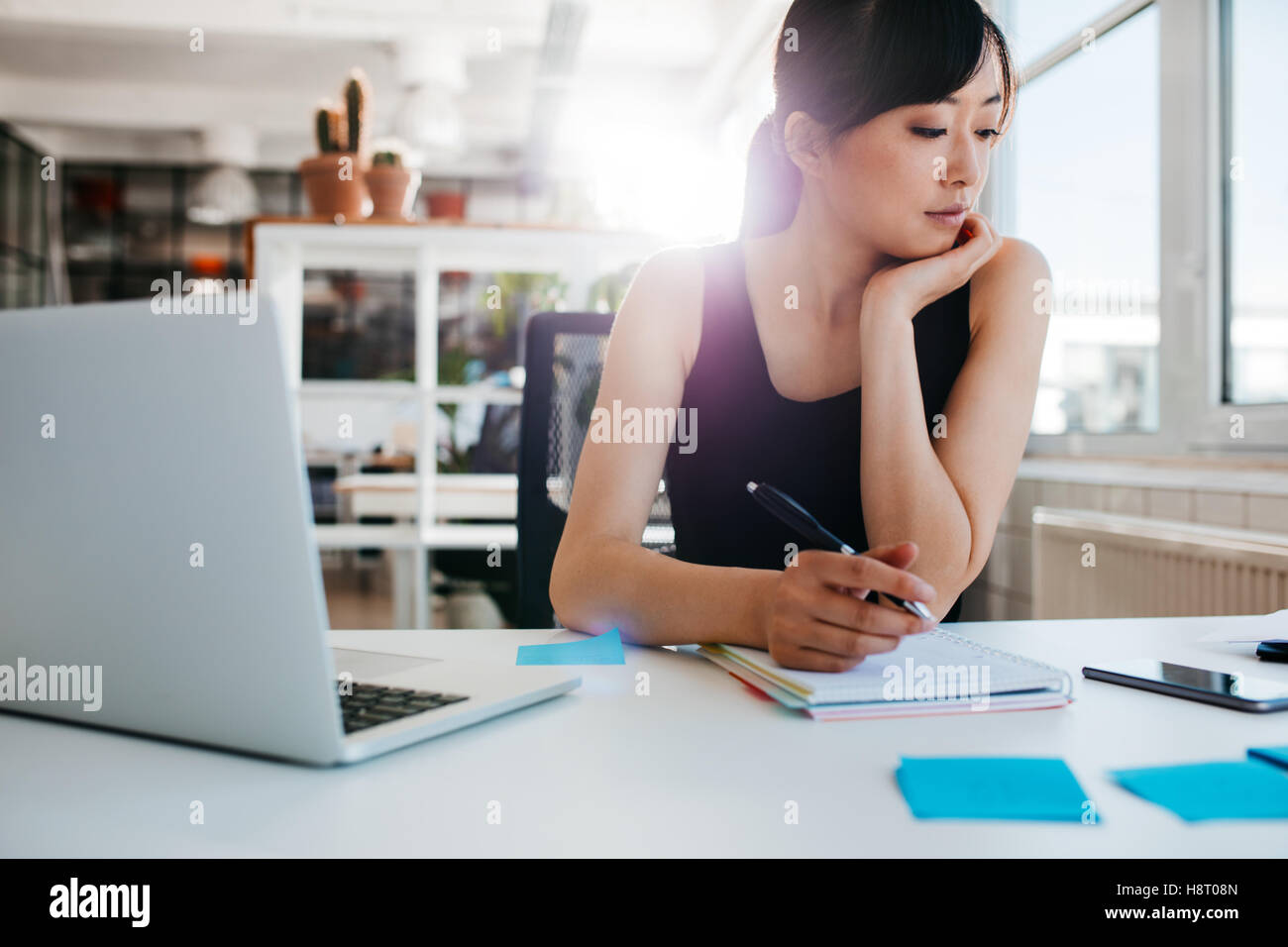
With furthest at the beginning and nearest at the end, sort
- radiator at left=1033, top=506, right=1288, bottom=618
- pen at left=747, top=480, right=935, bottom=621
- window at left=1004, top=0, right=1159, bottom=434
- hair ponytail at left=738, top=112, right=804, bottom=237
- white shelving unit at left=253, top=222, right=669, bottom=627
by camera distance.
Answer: white shelving unit at left=253, top=222, right=669, bottom=627 → window at left=1004, top=0, right=1159, bottom=434 → radiator at left=1033, top=506, right=1288, bottom=618 → hair ponytail at left=738, top=112, right=804, bottom=237 → pen at left=747, top=480, right=935, bottom=621

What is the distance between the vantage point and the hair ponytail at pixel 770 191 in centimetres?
136

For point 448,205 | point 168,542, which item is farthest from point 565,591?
point 448,205

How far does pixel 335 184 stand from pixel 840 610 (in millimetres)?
2499

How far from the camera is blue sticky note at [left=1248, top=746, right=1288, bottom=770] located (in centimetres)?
54

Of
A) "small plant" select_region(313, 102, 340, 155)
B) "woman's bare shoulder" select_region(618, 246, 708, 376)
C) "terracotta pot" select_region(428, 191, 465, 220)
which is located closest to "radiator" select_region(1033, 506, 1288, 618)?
"woman's bare shoulder" select_region(618, 246, 708, 376)

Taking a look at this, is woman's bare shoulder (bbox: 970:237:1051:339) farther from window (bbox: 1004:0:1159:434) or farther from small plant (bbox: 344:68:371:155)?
small plant (bbox: 344:68:371:155)

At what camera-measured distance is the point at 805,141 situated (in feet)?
3.94

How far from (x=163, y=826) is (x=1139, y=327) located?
2516mm

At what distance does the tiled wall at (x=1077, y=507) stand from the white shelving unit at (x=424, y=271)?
124 cm

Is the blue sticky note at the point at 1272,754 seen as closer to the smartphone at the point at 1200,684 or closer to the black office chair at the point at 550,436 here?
the smartphone at the point at 1200,684

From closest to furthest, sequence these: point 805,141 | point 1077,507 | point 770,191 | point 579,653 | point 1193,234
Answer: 1. point 579,653
2. point 805,141
3. point 770,191
4. point 1193,234
5. point 1077,507

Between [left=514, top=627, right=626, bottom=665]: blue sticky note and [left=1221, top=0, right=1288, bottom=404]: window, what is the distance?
167 centimetres

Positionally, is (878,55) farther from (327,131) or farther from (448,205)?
(448,205)

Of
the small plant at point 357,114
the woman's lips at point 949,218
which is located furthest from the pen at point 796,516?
the small plant at point 357,114
